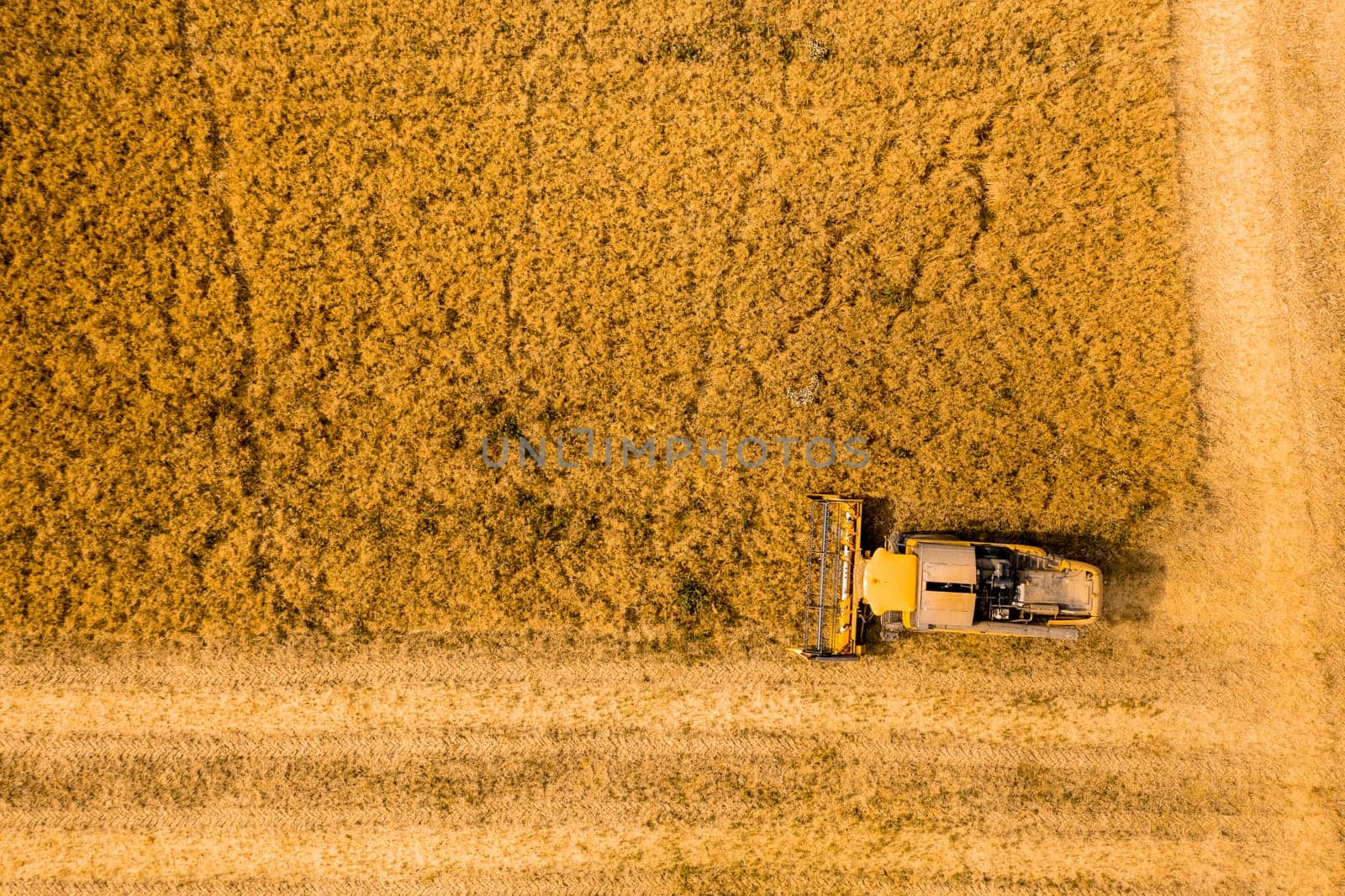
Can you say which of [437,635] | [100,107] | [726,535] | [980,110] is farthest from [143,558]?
[980,110]

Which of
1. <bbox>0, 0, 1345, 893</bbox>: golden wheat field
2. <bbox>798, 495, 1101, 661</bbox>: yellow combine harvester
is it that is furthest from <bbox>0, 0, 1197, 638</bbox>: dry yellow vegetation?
<bbox>798, 495, 1101, 661</bbox>: yellow combine harvester

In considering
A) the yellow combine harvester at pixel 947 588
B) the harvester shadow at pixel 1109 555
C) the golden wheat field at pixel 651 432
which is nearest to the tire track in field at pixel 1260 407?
the golden wheat field at pixel 651 432

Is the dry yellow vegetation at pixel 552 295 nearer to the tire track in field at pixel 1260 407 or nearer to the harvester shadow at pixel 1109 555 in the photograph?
the harvester shadow at pixel 1109 555

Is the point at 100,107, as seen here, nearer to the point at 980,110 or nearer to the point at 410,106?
the point at 410,106

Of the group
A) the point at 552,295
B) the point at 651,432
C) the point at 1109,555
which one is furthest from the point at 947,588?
the point at 552,295

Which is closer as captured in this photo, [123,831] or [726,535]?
[123,831]

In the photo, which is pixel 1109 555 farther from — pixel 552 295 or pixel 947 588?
pixel 552 295
